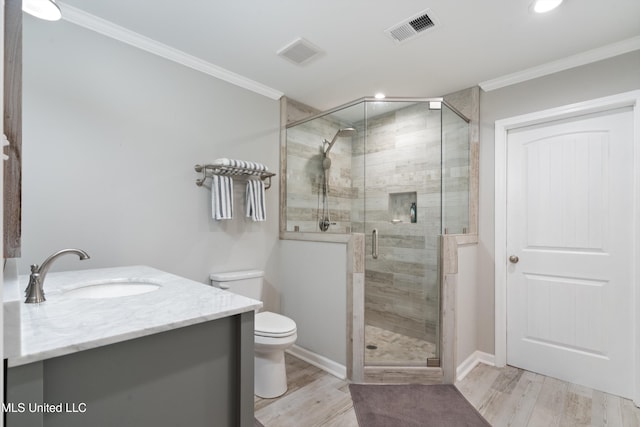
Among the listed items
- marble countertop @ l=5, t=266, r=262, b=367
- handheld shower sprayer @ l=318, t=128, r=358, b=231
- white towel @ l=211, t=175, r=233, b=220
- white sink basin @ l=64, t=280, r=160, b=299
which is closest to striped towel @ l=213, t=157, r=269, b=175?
white towel @ l=211, t=175, r=233, b=220

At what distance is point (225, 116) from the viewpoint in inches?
102

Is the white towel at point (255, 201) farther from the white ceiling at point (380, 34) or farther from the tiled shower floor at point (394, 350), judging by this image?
the tiled shower floor at point (394, 350)

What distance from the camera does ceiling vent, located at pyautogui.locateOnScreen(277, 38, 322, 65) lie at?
2.14m

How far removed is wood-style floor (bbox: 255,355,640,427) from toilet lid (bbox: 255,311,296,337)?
0.43 m

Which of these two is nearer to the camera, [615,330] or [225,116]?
[615,330]

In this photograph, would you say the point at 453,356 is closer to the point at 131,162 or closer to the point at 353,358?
the point at 353,358

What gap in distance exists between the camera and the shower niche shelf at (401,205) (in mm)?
2570

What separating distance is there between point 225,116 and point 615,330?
3325 millimetres

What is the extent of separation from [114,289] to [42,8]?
126cm

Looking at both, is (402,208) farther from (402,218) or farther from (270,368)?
(270,368)

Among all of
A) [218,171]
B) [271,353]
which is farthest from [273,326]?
[218,171]

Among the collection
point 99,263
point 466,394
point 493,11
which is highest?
point 493,11

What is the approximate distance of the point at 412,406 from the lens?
1921 mm

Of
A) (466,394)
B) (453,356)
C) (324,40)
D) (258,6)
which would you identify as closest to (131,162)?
(258,6)
